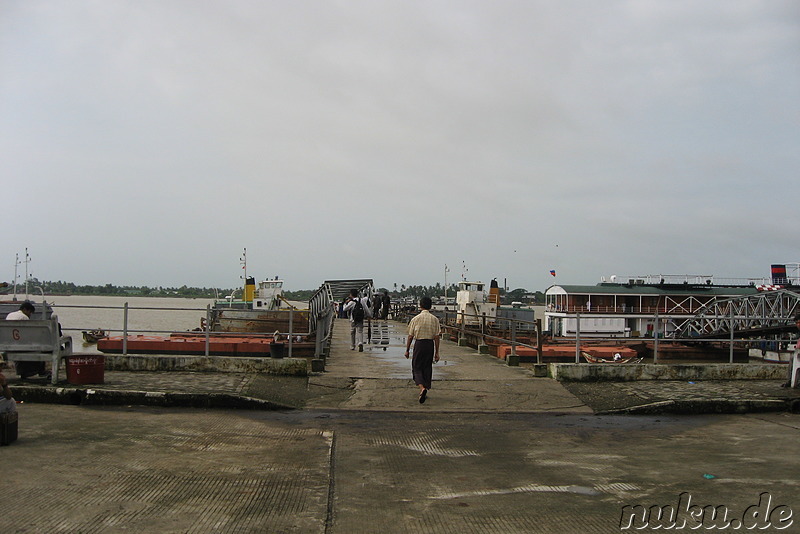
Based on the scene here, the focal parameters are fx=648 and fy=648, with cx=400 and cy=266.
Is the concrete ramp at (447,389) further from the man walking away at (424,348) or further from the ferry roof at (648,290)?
the ferry roof at (648,290)

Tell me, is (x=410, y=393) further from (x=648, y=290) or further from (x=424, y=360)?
(x=648, y=290)

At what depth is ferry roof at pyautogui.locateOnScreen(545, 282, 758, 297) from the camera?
167ft

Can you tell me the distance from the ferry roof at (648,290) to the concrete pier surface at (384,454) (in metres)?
40.0

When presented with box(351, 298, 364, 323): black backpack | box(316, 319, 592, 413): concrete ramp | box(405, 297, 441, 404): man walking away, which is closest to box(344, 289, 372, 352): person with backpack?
box(351, 298, 364, 323): black backpack

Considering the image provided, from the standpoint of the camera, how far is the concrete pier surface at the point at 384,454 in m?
5.04

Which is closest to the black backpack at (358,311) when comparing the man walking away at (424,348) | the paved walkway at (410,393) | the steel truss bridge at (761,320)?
the paved walkway at (410,393)

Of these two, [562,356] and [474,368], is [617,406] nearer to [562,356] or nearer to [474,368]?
[474,368]

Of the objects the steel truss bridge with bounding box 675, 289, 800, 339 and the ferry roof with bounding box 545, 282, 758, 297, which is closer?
the steel truss bridge with bounding box 675, 289, 800, 339

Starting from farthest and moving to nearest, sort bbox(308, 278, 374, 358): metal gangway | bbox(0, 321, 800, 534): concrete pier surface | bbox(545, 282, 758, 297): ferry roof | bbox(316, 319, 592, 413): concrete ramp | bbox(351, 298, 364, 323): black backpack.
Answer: bbox(545, 282, 758, 297): ferry roof → bbox(351, 298, 364, 323): black backpack → bbox(308, 278, 374, 358): metal gangway → bbox(316, 319, 592, 413): concrete ramp → bbox(0, 321, 800, 534): concrete pier surface

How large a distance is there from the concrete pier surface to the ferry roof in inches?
1575

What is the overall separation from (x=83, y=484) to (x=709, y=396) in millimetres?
9552

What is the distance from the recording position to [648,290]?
170 feet

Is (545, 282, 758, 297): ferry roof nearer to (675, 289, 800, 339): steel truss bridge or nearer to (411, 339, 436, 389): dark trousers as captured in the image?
(675, 289, 800, 339): steel truss bridge

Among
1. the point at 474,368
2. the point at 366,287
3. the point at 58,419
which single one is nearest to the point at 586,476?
the point at 58,419
